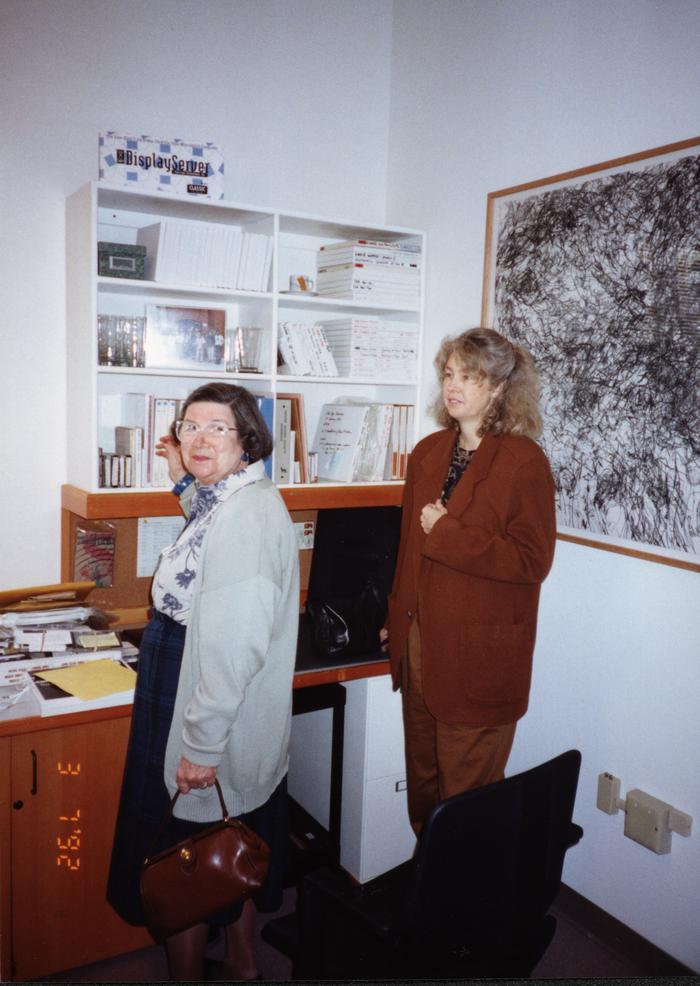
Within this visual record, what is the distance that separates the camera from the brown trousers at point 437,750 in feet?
6.95

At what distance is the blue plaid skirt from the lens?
1799mm

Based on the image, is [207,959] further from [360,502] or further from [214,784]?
[360,502]

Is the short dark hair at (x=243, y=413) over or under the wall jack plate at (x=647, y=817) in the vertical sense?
over

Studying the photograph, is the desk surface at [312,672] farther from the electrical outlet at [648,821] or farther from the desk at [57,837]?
the electrical outlet at [648,821]

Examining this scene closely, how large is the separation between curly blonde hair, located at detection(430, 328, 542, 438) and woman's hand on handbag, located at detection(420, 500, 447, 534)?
24 cm

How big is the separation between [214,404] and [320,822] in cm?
163

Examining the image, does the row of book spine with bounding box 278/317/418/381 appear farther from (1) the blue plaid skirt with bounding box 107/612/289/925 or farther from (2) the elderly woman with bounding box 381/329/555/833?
(1) the blue plaid skirt with bounding box 107/612/289/925

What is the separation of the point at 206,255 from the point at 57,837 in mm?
1729

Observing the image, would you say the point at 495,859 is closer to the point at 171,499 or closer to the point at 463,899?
the point at 463,899

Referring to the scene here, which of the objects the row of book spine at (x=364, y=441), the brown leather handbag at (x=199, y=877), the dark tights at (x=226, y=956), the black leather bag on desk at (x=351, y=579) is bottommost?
the dark tights at (x=226, y=956)

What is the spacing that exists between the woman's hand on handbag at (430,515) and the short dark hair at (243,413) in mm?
485

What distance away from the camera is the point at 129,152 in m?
2.44

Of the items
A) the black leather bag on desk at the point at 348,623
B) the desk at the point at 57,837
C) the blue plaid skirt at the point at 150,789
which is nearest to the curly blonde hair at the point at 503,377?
the black leather bag on desk at the point at 348,623

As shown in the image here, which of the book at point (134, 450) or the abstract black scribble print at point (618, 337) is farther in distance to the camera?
the book at point (134, 450)
